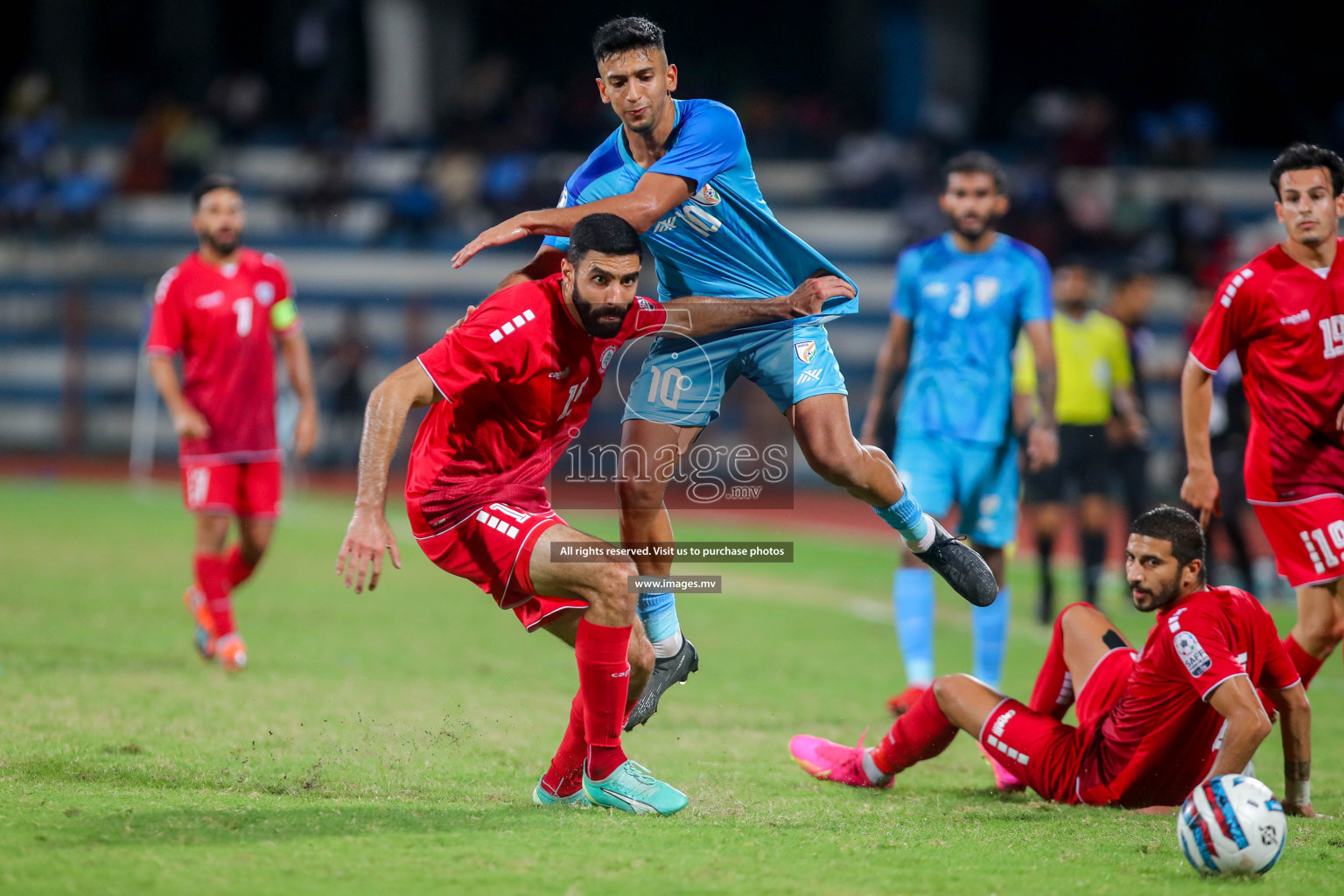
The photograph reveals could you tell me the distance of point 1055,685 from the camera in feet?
18.0

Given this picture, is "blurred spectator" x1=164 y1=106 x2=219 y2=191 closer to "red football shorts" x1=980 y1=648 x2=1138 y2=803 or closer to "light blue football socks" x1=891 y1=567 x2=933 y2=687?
"light blue football socks" x1=891 y1=567 x2=933 y2=687

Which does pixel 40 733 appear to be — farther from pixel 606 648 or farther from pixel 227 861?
pixel 606 648

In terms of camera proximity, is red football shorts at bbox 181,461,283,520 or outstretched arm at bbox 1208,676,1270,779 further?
red football shorts at bbox 181,461,283,520

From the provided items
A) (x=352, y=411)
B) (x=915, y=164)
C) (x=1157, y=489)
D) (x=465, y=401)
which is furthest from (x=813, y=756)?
(x=915, y=164)

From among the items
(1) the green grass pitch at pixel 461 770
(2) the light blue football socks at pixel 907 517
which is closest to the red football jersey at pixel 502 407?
(1) the green grass pitch at pixel 461 770

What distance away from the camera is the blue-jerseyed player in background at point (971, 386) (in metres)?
7.40

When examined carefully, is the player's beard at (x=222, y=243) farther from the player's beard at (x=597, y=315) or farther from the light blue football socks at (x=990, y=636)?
the light blue football socks at (x=990, y=636)

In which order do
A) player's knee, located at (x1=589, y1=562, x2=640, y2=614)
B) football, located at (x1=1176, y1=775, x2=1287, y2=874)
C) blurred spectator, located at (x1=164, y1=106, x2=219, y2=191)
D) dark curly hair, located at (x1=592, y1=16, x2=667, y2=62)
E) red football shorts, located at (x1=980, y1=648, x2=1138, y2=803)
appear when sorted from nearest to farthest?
football, located at (x1=1176, y1=775, x2=1287, y2=874) < player's knee, located at (x1=589, y1=562, x2=640, y2=614) < red football shorts, located at (x1=980, y1=648, x2=1138, y2=803) < dark curly hair, located at (x1=592, y1=16, x2=667, y2=62) < blurred spectator, located at (x1=164, y1=106, x2=219, y2=191)

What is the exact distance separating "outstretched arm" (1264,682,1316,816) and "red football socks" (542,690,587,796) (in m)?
2.53

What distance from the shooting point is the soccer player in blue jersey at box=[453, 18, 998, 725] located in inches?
216

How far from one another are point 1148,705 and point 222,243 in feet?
19.1

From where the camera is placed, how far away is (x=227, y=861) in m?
3.96

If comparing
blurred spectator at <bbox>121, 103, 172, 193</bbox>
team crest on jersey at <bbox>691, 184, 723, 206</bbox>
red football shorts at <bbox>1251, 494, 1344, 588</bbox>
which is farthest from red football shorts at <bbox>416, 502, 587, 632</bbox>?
blurred spectator at <bbox>121, 103, 172, 193</bbox>

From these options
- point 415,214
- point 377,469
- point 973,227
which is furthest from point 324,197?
point 377,469
